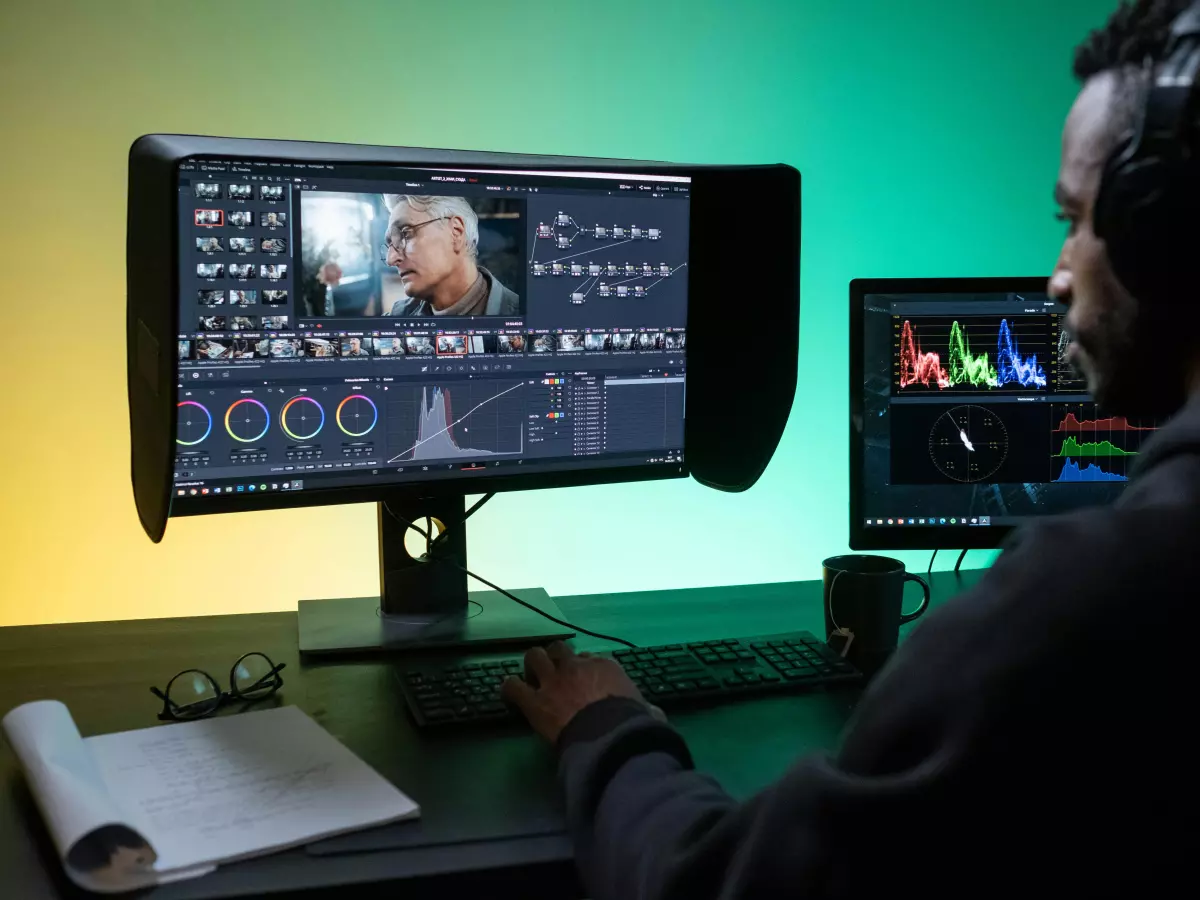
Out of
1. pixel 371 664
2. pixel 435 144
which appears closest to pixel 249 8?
pixel 435 144

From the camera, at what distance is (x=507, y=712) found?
1.00 m

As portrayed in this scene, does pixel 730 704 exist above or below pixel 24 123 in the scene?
below

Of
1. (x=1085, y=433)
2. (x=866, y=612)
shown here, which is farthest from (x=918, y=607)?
(x=1085, y=433)

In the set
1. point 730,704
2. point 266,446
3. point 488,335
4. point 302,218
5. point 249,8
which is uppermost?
point 249,8

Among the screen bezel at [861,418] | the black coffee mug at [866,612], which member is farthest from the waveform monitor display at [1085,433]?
the black coffee mug at [866,612]

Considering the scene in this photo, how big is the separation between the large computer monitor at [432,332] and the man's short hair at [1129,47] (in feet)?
2.21

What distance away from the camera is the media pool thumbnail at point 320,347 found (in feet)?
3.82

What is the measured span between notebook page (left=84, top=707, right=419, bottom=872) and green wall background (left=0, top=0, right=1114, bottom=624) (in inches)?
44.7

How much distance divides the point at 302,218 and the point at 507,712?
556 mm

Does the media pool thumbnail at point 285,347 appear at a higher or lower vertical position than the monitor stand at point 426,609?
higher

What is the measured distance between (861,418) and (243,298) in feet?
2.48

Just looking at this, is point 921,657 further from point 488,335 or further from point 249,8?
point 249,8

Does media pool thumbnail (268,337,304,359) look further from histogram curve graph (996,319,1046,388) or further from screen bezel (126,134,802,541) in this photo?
histogram curve graph (996,319,1046,388)

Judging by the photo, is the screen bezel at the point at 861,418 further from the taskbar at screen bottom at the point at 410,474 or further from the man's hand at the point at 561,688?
the man's hand at the point at 561,688
